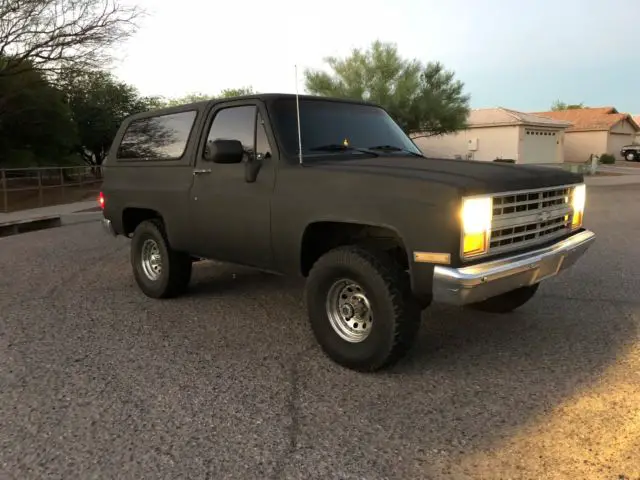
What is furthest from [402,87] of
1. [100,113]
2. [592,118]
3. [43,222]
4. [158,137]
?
→ [592,118]

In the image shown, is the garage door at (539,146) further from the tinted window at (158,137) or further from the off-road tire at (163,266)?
the off-road tire at (163,266)

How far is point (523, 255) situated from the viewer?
391 cm

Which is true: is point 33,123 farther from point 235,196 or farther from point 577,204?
point 577,204

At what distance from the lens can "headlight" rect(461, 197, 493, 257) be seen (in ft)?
11.5

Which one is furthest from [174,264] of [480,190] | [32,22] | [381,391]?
[32,22]

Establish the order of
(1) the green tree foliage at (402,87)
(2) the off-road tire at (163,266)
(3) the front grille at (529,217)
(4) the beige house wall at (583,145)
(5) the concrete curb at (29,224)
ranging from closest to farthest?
1. (3) the front grille at (529,217)
2. (2) the off-road tire at (163,266)
3. (5) the concrete curb at (29,224)
4. (1) the green tree foliage at (402,87)
5. (4) the beige house wall at (583,145)

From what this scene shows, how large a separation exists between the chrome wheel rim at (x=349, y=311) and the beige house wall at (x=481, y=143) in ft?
122

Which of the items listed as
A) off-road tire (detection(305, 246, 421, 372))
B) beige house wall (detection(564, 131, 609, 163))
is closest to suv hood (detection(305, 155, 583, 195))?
off-road tire (detection(305, 246, 421, 372))

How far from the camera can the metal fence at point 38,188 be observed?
53.7ft

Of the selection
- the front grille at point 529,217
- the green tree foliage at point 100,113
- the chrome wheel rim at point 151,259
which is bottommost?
the chrome wheel rim at point 151,259

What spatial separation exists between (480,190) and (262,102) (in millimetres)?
2108

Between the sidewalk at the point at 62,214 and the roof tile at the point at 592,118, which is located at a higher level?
the roof tile at the point at 592,118

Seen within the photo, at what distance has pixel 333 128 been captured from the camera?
4910 mm

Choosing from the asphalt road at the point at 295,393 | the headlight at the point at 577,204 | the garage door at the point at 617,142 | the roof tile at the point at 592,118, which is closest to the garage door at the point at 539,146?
the roof tile at the point at 592,118
